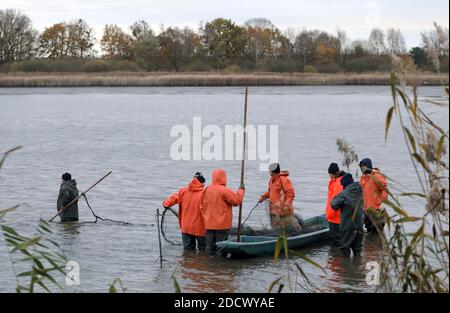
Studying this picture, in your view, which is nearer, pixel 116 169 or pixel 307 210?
pixel 307 210

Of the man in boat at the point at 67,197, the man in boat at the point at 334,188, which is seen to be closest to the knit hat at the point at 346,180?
the man in boat at the point at 334,188

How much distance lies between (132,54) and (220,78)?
1497 inches

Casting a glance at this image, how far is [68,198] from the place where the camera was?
16.1 meters

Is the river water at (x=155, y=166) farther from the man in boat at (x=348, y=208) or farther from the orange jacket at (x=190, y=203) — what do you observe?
the orange jacket at (x=190, y=203)

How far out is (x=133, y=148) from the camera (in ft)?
113

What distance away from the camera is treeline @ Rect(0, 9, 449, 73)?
300ft

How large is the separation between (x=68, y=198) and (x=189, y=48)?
300 feet

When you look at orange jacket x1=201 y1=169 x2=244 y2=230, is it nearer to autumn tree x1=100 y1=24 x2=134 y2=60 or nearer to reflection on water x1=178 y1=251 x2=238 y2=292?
reflection on water x1=178 y1=251 x2=238 y2=292

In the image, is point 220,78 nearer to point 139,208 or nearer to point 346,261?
point 139,208

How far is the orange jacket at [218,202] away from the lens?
12352mm

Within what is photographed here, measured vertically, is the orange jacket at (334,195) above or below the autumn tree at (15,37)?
below

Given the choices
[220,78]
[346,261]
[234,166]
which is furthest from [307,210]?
[220,78]

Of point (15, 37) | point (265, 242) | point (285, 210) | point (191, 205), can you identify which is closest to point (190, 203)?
point (191, 205)

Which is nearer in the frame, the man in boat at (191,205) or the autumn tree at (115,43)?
the man in boat at (191,205)
